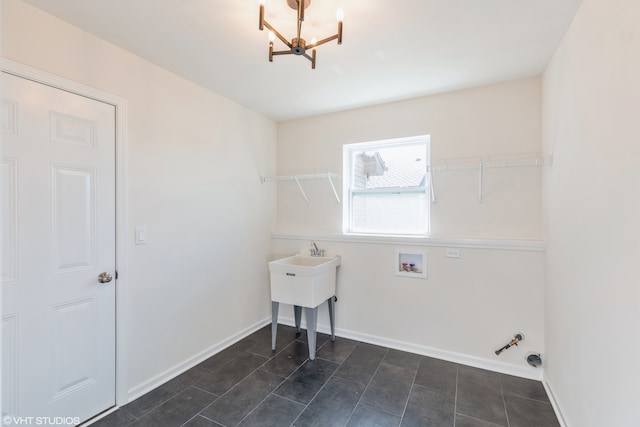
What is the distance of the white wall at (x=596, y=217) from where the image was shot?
1.06 metres

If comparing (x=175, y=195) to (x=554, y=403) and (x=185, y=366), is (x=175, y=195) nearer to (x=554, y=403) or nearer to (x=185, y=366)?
(x=185, y=366)

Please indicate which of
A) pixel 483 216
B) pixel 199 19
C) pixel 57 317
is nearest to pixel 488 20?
pixel 483 216

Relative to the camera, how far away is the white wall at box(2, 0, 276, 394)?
174 centimetres

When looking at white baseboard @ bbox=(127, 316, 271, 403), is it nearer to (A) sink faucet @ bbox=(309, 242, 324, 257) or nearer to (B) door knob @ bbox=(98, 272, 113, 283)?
(B) door knob @ bbox=(98, 272, 113, 283)

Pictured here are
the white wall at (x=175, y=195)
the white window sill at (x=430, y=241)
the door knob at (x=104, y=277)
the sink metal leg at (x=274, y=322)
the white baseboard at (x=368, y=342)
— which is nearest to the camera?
the white wall at (x=175, y=195)

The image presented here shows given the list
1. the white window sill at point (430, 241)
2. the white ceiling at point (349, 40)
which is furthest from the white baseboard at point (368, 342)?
the white ceiling at point (349, 40)

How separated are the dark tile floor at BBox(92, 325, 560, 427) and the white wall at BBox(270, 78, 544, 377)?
0.26 metres

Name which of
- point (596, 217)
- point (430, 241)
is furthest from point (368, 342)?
point (596, 217)

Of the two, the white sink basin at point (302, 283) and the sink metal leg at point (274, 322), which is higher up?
the white sink basin at point (302, 283)

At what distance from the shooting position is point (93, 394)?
182 cm

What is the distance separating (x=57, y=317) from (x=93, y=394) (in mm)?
576

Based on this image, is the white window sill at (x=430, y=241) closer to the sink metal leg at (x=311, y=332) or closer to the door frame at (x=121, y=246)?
the sink metal leg at (x=311, y=332)

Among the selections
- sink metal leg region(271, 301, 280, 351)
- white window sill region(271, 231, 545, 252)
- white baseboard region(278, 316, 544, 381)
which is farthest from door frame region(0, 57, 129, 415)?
white baseboard region(278, 316, 544, 381)

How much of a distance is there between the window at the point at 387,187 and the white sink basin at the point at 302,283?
25.5 inches
